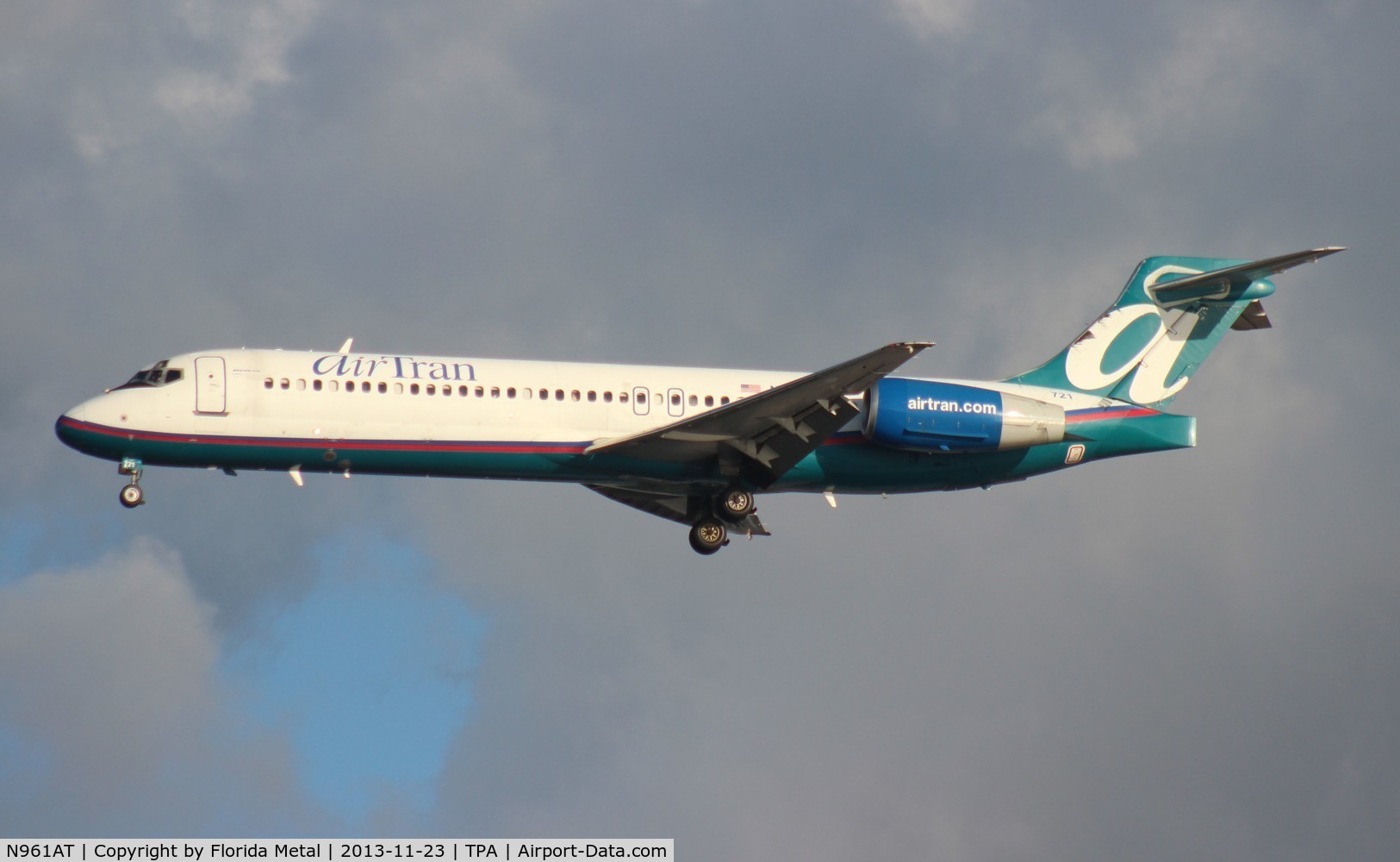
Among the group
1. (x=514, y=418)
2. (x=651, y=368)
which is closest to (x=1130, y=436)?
(x=651, y=368)

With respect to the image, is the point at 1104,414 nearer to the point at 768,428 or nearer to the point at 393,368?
the point at 768,428

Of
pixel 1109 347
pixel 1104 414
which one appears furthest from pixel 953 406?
pixel 1109 347

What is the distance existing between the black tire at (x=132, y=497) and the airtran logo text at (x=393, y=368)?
371 centimetres

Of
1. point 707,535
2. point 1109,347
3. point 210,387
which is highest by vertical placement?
point 1109,347

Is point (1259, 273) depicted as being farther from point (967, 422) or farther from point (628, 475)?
point (628, 475)

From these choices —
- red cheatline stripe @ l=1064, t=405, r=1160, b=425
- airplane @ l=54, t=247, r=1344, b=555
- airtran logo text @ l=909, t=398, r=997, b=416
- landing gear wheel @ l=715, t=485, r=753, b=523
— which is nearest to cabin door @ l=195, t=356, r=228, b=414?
airplane @ l=54, t=247, r=1344, b=555

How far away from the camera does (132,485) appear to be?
3016 cm

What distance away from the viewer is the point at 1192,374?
114 feet

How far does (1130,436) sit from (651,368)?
31.5 feet

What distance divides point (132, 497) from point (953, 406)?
48.9ft

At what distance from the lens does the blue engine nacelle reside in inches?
1224

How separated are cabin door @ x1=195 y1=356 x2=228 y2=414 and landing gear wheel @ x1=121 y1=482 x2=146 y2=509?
176 centimetres

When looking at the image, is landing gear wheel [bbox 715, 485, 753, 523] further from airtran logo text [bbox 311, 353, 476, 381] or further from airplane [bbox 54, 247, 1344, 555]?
airtran logo text [bbox 311, 353, 476, 381]

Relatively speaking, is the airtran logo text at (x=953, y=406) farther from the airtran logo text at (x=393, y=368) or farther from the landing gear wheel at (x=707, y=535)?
the airtran logo text at (x=393, y=368)
